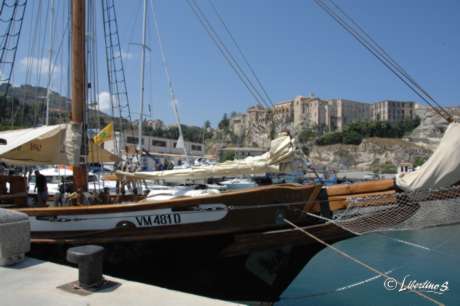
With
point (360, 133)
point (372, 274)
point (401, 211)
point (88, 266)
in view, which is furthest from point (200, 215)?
point (360, 133)

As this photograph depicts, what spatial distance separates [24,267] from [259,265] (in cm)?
365

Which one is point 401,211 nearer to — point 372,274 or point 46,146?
point 372,274

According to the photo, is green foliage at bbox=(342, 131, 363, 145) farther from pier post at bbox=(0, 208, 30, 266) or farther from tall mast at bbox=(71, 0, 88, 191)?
pier post at bbox=(0, 208, 30, 266)

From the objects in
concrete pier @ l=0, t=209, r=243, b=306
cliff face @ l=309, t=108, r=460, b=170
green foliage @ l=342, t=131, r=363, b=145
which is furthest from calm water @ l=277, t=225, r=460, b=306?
green foliage @ l=342, t=131, r=363, b=145

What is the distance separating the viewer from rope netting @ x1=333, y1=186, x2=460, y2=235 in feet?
19.9

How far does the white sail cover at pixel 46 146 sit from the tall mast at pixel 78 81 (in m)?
0.25

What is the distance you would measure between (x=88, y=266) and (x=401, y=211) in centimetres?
461

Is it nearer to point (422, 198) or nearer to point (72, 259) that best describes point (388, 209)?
point (422, 198)

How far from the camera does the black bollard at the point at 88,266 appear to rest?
14.5 ft

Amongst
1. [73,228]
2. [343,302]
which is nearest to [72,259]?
[73,228]

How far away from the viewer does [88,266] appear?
4.44 metres

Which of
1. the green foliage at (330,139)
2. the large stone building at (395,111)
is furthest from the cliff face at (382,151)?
the large stone building at (395,111)

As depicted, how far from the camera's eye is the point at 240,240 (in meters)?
6.63

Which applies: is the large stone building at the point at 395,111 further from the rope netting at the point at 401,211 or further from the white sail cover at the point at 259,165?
the rope netting at the point at 401,211
